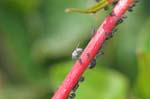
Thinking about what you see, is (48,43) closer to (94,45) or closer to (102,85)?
(102,85)

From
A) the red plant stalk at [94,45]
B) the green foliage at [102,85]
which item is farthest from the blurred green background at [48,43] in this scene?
the red plant stalk at [94,45]

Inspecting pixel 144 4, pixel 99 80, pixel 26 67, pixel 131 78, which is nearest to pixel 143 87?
pixel 99 80

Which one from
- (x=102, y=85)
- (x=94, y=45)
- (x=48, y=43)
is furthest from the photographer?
(x=48, y=43)

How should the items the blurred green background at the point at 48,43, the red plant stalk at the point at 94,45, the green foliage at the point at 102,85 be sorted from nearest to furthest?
the red plant stalk at the point at 94,45
the green foliage at the point at 102,85
the blurred green background at the point at 48,43

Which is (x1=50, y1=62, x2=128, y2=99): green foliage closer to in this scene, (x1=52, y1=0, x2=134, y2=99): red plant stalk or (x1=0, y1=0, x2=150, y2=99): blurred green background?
(x1=0, y1=0, x2=150, y2=99): blurred green background

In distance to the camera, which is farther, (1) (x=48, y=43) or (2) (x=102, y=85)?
(1) (x=48, y=43)

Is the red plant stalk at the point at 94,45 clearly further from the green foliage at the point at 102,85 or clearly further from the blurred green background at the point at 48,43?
the blurred green background at the point at 48,43

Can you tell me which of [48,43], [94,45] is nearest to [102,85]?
[48,43]
